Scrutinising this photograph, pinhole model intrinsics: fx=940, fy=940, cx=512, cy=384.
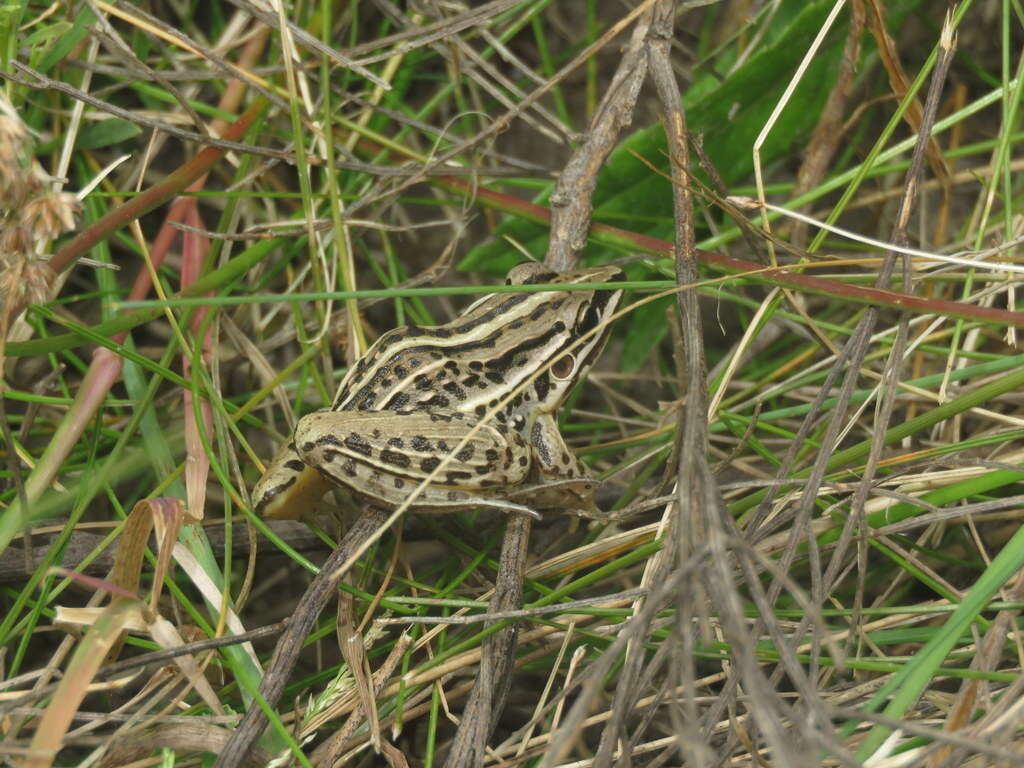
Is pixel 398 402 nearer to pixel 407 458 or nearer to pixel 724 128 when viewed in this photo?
pixel 407 458

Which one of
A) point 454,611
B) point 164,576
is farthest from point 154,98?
point 454,611

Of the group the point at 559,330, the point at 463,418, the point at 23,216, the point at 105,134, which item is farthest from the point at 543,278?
the point at 105,134

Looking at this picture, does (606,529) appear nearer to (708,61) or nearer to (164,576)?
(164,576)

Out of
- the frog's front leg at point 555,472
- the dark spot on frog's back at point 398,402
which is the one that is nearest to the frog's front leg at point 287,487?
the dark spot on frog's back at point 398,402

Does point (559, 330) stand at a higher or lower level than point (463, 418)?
higher

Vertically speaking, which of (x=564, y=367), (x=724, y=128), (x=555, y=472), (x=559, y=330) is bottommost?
(x=555, y=472)

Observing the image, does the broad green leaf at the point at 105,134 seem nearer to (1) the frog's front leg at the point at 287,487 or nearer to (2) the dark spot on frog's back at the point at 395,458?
(1) the frog's front leg at the point at 287,487

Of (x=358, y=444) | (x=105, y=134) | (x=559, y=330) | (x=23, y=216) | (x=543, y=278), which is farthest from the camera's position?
(x=105, y=134)
